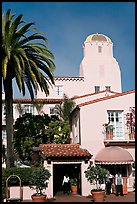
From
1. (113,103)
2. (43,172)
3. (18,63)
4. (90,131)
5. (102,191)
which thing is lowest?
(102,191)

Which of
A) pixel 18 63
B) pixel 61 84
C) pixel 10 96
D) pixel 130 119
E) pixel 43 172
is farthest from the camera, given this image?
pixel 61 84

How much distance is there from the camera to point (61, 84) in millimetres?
52312

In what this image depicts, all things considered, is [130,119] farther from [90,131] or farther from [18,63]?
[18,63]

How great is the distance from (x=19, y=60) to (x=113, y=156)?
11.1 meters

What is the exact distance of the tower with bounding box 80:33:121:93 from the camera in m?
54.3

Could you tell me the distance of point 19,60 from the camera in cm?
2602

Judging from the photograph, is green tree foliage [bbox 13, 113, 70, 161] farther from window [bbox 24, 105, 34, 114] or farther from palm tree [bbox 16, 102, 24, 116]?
window [bbox 24, 105, 34, 114]

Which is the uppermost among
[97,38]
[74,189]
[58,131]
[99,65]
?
[97,38]

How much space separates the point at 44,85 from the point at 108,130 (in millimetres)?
6972

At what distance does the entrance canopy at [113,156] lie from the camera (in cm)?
2703

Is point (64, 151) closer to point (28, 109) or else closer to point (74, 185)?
point (74, 185)

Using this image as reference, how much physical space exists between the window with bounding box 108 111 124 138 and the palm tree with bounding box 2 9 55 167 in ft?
22.2

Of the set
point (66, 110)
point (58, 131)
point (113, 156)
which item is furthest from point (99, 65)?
point (113, 156)

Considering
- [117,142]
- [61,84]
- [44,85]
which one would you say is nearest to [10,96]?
[44,85]
